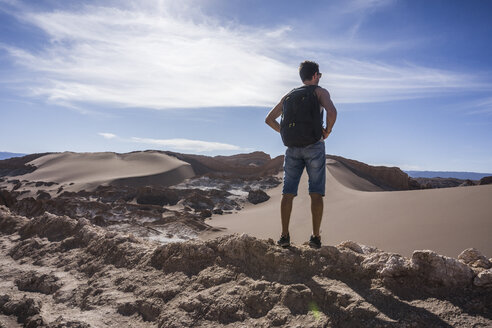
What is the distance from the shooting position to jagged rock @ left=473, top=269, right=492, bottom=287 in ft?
6.19

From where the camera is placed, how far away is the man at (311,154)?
2.66 meters

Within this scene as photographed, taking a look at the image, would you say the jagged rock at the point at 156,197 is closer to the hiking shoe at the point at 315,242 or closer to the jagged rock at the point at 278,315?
the hiking shoe at the point at 315,242

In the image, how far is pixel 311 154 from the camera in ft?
8.87

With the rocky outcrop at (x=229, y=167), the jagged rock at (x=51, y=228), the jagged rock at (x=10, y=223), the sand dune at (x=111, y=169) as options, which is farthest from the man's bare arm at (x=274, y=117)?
the rocky outcrop at (x=229, y=167)

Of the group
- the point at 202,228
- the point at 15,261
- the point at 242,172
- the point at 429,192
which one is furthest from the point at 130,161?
the point at 15,261

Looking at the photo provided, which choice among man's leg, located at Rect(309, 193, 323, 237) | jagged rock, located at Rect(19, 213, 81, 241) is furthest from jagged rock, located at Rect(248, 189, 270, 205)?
man's leg, located at Rect(309, 193, 323, 237)

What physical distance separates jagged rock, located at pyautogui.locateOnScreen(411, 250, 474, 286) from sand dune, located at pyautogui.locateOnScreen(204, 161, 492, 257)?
11.8 feet

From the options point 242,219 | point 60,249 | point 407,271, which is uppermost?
point 407,271

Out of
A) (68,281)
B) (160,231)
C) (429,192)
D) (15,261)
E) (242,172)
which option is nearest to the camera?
(68,281)

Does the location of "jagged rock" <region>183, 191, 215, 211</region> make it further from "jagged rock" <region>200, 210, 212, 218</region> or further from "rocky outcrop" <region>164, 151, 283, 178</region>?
"rocky outcrop" <region>164, 151, 283, 178</region>

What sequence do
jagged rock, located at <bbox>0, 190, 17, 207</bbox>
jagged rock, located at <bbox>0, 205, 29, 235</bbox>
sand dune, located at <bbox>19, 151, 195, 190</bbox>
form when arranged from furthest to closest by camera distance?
sand dune, located at <bbox>19, 151, 195, 190</bbox>
jagged rock, located at <bbox>0, 190, 17, 207</bbox>
jagged rock, located at <bbox>0, 205, 29, 235</bbox>

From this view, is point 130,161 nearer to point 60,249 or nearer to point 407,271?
point 60,249

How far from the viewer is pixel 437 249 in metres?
5.47

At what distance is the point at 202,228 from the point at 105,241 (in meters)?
5.51
